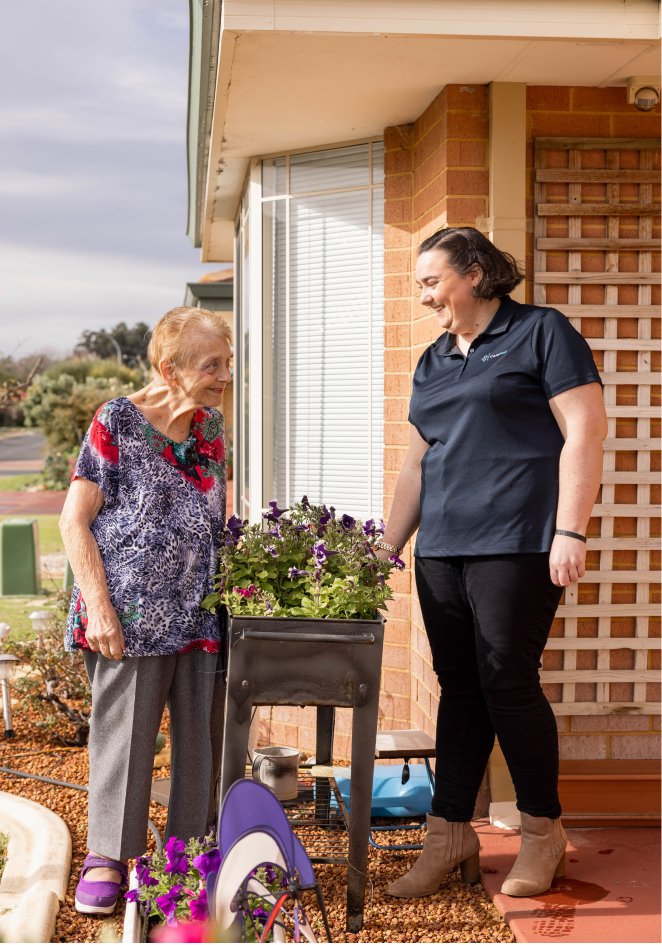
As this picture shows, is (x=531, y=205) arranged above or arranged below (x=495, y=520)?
above

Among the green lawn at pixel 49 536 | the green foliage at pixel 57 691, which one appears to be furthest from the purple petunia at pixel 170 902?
the green lawn at pixel 49 536

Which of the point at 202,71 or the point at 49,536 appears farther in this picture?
the point at 49,536

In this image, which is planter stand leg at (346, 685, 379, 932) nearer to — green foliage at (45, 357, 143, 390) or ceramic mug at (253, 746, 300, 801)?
ceramic mug at (253, 746, 300, 801)

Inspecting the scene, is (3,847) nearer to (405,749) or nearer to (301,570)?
(405,749)

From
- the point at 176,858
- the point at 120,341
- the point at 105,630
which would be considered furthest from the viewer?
the point at 120,341

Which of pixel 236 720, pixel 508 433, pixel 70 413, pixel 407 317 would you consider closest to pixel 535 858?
pixel 236 720

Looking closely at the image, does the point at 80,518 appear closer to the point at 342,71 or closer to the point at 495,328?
the point at 495,328

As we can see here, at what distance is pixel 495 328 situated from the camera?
2564mm

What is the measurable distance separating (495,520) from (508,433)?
0.26 m

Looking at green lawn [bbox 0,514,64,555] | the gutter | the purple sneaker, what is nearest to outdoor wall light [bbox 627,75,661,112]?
the gutter

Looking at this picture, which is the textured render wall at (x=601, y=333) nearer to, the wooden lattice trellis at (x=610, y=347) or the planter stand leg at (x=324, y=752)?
the wooden lattice trellis at (x=610, y=347)

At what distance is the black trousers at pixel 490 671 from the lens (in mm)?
2508

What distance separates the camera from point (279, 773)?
2.90 m

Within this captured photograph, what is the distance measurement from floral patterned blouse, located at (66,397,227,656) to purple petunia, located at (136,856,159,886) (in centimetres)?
55
